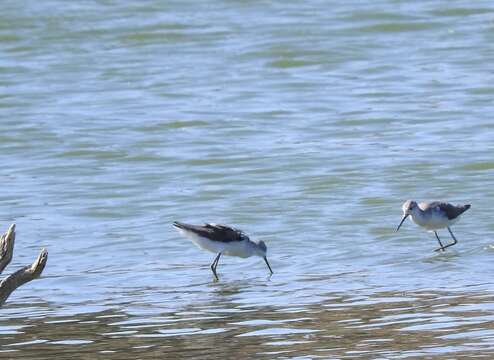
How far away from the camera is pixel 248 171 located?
16.2 metres

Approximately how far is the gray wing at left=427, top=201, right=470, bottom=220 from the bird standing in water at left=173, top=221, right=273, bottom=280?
1.78m

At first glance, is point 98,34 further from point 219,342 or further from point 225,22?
point 219,342

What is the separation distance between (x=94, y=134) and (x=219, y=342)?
10.5m

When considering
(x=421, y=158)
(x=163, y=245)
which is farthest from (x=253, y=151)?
(x=163, y=245)

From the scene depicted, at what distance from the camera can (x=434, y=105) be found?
19375 mm

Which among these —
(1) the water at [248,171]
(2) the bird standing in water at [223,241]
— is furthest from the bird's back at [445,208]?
(2) the bird standing in water at [223,241]

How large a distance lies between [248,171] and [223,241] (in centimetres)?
468

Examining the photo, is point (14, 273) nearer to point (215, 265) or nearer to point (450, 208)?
point (215, 265)

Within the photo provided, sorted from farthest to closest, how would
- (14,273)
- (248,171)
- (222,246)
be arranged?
(248,171) → (222,246) → (14,273)

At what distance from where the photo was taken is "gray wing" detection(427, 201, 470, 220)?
12.4 m

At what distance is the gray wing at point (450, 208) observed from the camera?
40.8 feet

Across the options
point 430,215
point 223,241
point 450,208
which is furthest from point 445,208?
point 223,241

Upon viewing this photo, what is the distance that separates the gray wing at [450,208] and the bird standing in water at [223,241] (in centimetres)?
178

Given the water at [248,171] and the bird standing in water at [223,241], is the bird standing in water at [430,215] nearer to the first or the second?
the water at [248,171]
